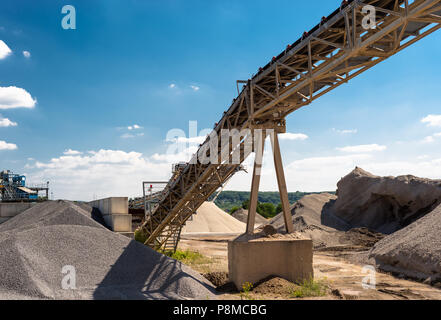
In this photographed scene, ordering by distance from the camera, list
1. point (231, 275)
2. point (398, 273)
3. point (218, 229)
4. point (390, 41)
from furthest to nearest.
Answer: point (218, 229) → point (398, 273) → point (231, 275) → point (390, 41)

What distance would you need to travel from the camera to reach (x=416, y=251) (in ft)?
43.6

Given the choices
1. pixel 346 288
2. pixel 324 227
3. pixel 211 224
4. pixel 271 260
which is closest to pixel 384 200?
pixel 324 227

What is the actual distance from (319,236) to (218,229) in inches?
705

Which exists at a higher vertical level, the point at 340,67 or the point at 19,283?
the point at 340,67

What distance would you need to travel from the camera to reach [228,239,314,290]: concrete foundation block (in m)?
9.82

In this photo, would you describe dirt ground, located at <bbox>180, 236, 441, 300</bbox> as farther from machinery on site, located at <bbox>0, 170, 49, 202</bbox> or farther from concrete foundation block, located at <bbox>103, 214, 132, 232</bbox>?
machinery on site, located at <bbox>0, 170, 49, 202</bbox>

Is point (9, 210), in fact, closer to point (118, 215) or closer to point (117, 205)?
point (117, 205)

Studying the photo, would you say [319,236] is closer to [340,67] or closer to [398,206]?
[398,206]

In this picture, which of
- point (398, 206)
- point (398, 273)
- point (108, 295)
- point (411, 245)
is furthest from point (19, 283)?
point (398, 206)

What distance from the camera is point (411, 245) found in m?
13.8

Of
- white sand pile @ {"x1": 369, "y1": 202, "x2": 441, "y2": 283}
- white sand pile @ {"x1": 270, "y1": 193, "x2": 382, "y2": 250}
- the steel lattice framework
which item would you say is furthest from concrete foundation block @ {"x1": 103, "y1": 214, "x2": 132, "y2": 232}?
white sand pile @ {"x1": 369, "y1": 202, "x2": 441, "y2": 283}

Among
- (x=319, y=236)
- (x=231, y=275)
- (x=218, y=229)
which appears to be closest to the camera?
(x=231, y=275)

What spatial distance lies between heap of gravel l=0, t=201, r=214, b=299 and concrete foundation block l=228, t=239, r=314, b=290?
3.68 ft

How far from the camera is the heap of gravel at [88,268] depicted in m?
8.54
